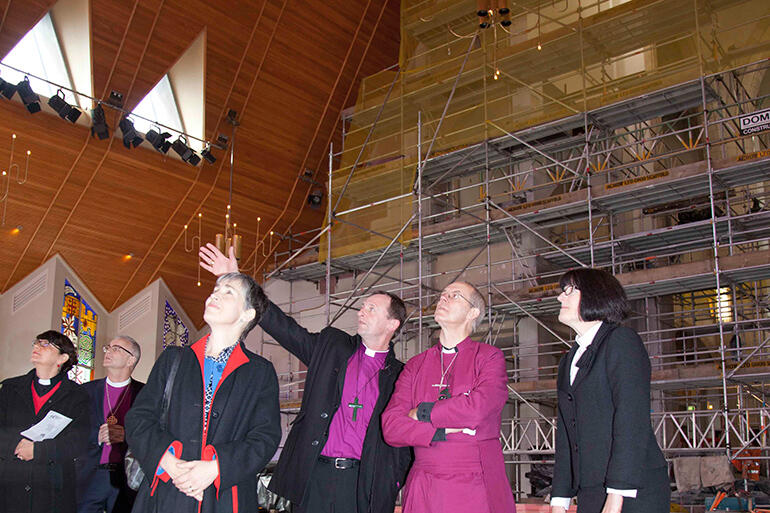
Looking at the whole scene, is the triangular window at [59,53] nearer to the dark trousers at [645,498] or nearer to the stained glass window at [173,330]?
the stained glass window at [173,330]

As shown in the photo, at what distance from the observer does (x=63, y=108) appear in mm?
10109

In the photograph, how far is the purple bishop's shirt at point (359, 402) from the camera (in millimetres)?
3486

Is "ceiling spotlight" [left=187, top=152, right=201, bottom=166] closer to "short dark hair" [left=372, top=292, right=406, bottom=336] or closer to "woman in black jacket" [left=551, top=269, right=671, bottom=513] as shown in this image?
"short dark hair" [left=372, top=292, right=406, bottom=336]

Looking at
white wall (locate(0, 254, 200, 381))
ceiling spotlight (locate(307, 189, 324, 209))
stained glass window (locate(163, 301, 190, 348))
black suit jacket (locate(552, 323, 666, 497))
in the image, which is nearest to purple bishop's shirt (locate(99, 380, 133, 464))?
black suit jacket (locate(552, 323, 666, 497))

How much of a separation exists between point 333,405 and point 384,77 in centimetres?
1003

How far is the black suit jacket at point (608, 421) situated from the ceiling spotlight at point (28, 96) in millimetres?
8953

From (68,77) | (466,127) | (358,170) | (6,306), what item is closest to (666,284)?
(466,127)

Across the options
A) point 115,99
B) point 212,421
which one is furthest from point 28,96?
point 212,421

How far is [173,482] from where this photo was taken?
2.50 m

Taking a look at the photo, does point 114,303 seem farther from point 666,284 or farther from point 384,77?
point 666,284

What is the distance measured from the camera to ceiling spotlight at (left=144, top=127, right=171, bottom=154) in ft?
36.5

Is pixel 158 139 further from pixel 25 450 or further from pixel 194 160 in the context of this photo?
pixel 25 450

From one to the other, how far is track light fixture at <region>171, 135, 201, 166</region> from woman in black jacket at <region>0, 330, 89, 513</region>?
23.9ft

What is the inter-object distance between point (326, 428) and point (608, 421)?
4.36 ft
